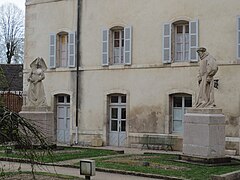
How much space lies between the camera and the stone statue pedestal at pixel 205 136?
52.4 ft

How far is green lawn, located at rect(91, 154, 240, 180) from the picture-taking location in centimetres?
1395

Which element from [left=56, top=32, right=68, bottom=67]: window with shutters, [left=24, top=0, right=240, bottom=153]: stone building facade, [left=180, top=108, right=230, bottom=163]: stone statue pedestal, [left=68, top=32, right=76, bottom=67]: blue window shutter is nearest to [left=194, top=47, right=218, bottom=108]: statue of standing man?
[left=180, top=108, right=230, bottom=163]: stone statue pedestal

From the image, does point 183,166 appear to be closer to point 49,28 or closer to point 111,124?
point 111,124

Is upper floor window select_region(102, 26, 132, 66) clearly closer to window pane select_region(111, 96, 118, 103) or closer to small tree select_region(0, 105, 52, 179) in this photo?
window pane select_region(111, 96, 118, 103)

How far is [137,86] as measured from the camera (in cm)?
2331

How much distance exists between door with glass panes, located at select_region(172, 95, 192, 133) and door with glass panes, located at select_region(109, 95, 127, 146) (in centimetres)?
257

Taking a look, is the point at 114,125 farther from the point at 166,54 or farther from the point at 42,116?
the point at 42,116

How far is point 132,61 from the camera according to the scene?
23.5 metres

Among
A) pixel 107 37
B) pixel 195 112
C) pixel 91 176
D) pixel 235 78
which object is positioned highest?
pixel 107 37

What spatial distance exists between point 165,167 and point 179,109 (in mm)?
7197

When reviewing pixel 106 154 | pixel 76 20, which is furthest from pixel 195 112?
pixel 76 20

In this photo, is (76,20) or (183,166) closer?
(183,166)

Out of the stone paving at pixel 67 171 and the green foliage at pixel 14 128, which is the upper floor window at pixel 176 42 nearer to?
the stone paving at pixel 67 171

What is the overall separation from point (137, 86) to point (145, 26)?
2.63m
